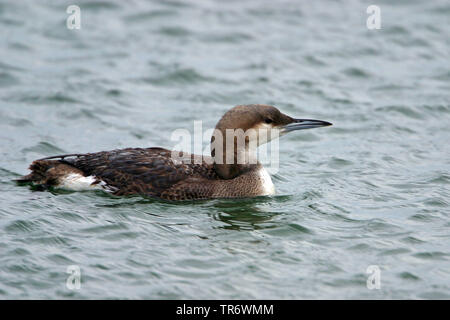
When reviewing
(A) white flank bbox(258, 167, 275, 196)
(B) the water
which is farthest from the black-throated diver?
(B) the water

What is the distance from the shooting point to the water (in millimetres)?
6578

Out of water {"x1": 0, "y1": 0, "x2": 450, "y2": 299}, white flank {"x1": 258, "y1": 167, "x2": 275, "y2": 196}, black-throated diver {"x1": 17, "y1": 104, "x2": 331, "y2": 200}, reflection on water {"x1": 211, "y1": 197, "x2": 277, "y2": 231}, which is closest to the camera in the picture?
water {"x1": 0, "y1": 0, "x2": 450, "y2": 299}

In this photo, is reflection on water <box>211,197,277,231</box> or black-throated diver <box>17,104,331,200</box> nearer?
reflection on water <box>211,197,277,231</box>

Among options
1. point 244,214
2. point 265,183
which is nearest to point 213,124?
point 265,183

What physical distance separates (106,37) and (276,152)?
5081 millimetres

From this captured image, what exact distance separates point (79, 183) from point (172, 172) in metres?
0.98

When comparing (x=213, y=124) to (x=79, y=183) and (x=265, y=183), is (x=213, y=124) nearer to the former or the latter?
(x=265, y=183)

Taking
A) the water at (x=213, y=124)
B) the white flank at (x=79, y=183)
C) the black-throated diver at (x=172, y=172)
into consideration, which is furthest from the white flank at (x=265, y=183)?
the white flank at (x=79, y=183)

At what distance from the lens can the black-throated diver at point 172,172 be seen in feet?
26.1

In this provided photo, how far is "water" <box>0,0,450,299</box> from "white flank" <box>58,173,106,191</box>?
0.39 ft

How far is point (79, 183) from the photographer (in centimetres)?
806

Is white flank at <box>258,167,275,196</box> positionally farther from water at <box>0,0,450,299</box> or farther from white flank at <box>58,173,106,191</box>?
white flank at <box>58,173,106,191</box>

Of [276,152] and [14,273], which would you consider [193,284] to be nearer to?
[14,273]
